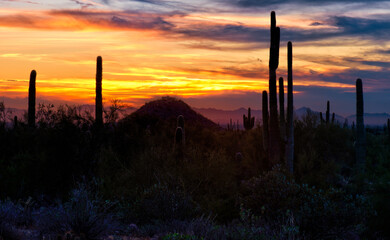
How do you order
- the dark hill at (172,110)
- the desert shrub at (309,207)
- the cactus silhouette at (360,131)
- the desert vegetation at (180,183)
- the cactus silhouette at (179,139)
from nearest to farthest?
the desert vegetation at (180,183)
the desert shrub at (309,207)
the cactus silhouette at (179,139)
the cactus silhouette at (360,131)
the dark hill at (172,110)

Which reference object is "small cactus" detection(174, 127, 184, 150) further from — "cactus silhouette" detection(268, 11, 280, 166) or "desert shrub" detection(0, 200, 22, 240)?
"desert shrub" detection(0, 200, 22, 240)

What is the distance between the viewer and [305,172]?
25.3m

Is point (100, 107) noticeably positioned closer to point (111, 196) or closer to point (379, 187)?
point (111, 196)

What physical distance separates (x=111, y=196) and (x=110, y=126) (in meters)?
6.07

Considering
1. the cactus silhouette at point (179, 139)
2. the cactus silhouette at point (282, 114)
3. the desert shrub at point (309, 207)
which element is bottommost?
the desert shrub at point (309, 207)

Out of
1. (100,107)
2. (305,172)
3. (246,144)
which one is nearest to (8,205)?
(100,107)

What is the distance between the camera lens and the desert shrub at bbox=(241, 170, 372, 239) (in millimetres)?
11531

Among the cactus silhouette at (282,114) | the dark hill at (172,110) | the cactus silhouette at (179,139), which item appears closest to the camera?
the cactus silhouette at (179,139)

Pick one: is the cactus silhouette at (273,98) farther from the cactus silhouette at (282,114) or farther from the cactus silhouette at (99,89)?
the cactus silhouette at (99,89)

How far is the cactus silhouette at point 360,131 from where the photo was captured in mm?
27859

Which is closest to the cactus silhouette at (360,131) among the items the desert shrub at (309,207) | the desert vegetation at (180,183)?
the desert vegetation at (180,183)

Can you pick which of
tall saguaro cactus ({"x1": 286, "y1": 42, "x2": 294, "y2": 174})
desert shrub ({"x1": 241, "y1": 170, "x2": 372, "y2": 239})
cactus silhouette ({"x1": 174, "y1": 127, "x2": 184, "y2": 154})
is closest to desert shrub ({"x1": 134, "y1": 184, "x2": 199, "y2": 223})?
desert shrub ({"x1": 241, "y1": 170, "x2": 372, "y2": 239})

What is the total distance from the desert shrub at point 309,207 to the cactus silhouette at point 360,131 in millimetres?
15946

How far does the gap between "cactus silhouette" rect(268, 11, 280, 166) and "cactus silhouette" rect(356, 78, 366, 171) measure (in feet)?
21.6
